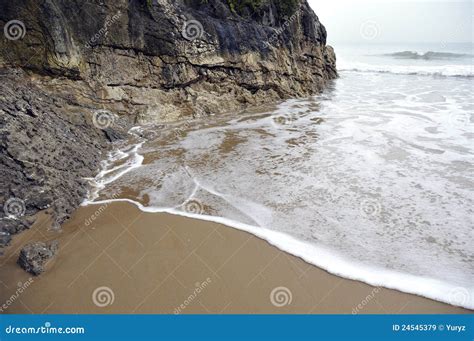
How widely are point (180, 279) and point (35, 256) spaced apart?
1.85 metres

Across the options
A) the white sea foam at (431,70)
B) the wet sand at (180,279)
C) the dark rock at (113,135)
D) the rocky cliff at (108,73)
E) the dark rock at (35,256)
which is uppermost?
the rocky cliff at (108,73)

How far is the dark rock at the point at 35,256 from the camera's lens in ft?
13.1

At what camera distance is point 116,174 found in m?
6.91

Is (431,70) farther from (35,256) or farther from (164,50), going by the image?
(35,256)

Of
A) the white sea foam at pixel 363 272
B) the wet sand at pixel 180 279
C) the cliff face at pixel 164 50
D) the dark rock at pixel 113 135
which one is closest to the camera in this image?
the wet sand at pixel 180 279

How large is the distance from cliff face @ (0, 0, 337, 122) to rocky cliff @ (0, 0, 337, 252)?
1.2 inches

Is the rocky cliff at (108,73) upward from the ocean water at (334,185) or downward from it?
upward

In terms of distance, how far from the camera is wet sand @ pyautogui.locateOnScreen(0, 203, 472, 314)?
357 cm

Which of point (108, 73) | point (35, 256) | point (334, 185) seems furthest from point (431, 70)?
point (35, 256)

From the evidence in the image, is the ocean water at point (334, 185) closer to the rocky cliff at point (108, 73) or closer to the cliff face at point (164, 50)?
the rocky cliff at point (108, 73)

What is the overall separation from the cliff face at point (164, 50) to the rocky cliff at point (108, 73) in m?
0.03

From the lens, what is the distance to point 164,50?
452 inches

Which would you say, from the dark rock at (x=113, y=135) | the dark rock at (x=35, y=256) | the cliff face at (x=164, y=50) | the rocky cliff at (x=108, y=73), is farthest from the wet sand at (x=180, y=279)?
the cliff face at (x=164, y=50)

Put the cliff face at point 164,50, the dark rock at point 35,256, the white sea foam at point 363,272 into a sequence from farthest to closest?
the cliff face at point 164,50 → the dark rock at point 35,256 → the white sea foam at point 363,272
